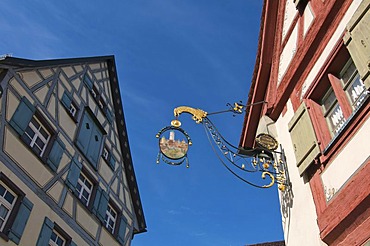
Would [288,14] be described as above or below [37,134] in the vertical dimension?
above

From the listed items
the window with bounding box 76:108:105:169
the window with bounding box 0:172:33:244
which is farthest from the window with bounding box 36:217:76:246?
the window with bounding box 76:108:105:169

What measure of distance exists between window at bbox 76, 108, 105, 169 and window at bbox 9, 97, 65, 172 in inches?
48.6

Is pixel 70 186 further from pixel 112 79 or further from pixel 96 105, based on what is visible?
pixel 112 79

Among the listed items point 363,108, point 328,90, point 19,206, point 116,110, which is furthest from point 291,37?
point 116,110

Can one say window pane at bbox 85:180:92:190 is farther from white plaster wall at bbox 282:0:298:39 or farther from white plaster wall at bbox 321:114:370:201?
white plaster wall at bbox 321:114:370:201

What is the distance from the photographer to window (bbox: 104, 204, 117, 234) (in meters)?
13.7

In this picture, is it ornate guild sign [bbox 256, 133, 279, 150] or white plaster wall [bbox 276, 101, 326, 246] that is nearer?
white plaster wall [bbox 276, 101, 326, 246]

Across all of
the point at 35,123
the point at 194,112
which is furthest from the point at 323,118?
the point at 35,123

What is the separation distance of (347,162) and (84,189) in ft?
31.8

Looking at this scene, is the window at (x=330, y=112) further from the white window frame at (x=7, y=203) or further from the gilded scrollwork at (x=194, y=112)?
the white window frame at (x=7, y=203)

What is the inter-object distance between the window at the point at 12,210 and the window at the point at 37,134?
4.17 ft

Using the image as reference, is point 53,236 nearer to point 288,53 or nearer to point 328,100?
point 288,53

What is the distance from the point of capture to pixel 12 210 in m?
9.22

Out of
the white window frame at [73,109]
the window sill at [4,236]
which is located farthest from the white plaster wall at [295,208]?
the white window frame at [73,109]
